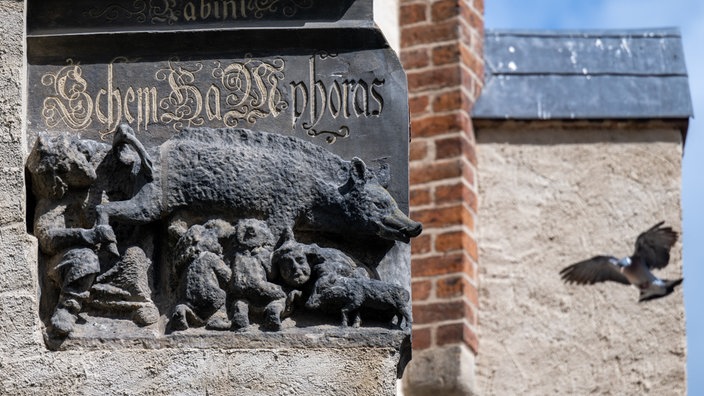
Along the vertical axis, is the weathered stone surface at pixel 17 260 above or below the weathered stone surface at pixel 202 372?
above

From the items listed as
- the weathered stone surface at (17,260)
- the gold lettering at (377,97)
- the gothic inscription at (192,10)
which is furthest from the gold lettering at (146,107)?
the gold lettering at (377,97)

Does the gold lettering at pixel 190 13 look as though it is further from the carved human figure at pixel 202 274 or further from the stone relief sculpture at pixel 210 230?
the carved human figure at pixel 202 274

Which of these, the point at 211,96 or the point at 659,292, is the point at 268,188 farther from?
the point at 659,292

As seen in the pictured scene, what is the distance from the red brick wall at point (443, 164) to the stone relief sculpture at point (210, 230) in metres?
4.38

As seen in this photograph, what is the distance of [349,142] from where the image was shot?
5789mm

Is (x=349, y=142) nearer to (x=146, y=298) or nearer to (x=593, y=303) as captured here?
(x=146, y=298)

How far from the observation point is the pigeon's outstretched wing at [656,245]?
34.9 ft

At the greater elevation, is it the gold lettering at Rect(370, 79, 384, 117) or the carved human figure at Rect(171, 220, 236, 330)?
the gold lettering at Rect(370, 79, 384, 117)

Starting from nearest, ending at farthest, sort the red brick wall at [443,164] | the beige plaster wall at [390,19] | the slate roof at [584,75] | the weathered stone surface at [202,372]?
the weathered stone surface at [202,372] < the red brick wall at [443,164] < the beige plaster wall at [390,19] < the slate roof at [584,75]

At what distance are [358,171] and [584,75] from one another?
572cm

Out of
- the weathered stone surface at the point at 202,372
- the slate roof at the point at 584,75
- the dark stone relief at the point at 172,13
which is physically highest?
the slate roof at the point at 584,75

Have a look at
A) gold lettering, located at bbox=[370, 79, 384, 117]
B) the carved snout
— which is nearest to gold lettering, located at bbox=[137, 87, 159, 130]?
gold lettering, located at bbox=[370, 79, 384, 117]

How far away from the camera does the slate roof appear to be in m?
11.0

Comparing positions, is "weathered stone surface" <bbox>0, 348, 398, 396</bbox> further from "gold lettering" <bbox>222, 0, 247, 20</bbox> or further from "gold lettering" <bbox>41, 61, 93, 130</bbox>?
"gold lettering" <bbox>222, 0, 247, 20</bbox>
